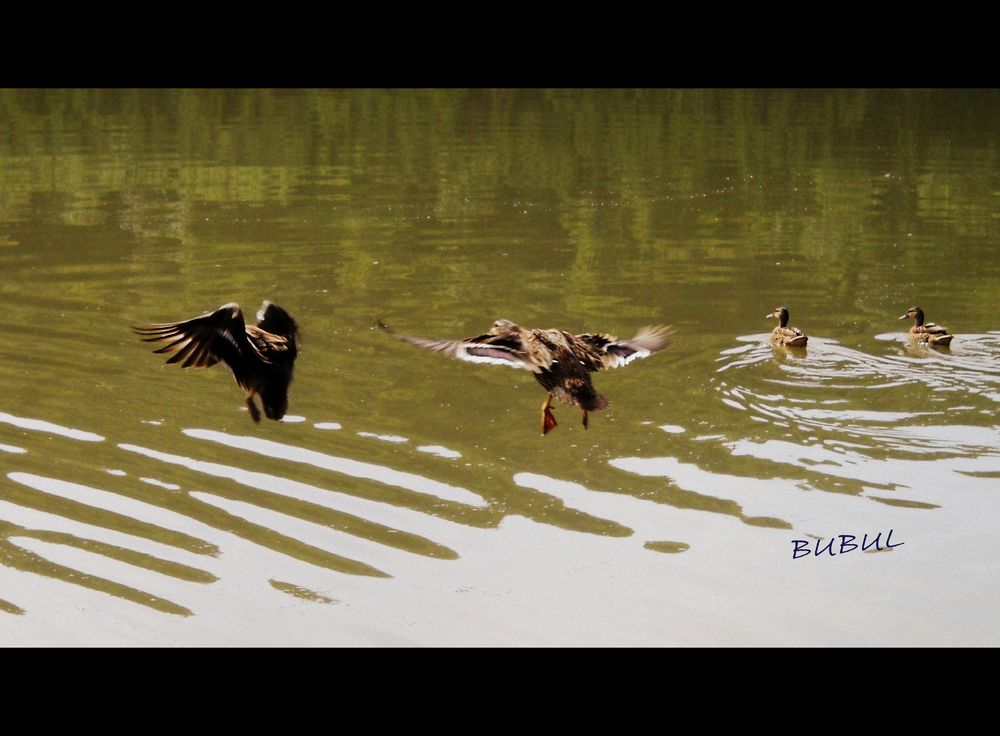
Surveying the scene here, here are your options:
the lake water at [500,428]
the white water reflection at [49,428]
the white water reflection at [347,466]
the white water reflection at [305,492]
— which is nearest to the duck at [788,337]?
the lake water at [500,428]

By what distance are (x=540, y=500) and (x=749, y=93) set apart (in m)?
28.1

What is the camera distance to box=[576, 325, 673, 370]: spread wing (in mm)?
7539

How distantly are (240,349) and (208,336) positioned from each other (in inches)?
6.7

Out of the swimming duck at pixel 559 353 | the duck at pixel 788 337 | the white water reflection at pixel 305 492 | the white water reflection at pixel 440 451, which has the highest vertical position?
the swimming duck at pixel 559 353

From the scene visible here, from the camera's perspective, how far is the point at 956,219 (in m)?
18.2

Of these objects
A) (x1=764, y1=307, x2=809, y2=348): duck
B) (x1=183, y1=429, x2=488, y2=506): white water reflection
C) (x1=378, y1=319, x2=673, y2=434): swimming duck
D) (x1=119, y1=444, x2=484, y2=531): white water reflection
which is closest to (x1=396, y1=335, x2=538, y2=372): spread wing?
(x1=378, y1=319, x2=673, y2=434): swimming duck

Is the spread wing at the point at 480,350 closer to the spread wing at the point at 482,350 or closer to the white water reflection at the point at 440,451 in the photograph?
the spread wing at the point at 482,350

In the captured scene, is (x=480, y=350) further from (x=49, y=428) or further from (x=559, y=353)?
(x=49, y=428)

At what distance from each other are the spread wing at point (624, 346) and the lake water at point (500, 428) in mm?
1192

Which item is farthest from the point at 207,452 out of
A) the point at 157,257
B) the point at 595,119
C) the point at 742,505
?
the point at 595,119

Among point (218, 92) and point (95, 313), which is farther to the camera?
point (218, 92)

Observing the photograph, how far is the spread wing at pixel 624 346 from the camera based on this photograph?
7539mm

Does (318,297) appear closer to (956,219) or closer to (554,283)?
(554,283)

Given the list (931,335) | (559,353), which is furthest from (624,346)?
(931,335)
